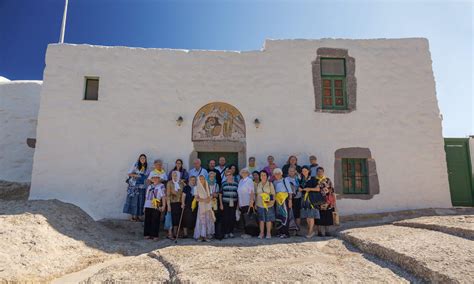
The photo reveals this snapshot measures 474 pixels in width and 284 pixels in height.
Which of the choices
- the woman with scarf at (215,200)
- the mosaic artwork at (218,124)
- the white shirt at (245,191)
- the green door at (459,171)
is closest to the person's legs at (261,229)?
the white shirt at (245,191)

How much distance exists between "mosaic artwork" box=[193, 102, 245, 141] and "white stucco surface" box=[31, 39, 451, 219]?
16 centimetres

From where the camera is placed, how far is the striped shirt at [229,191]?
600 cm

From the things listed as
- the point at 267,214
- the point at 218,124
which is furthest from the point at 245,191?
the point at 218,124

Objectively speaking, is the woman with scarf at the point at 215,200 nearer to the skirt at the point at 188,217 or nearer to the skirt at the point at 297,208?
the skirt at the point at 188,217

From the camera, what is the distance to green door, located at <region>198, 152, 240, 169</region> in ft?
24.7

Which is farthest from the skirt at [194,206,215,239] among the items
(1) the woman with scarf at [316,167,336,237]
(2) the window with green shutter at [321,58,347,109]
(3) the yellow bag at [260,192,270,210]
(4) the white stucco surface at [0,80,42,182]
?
(4) the white stucco surface at [0,80,42,182]

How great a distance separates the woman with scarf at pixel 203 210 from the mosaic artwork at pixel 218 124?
1.85 meters

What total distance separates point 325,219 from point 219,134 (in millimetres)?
3133

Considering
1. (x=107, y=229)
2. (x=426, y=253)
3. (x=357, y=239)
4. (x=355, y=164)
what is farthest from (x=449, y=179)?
(x=107, y=229)

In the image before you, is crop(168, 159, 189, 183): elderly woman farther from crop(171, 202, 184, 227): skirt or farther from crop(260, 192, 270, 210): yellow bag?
crop(260, 192, 270, 210): yellow bag

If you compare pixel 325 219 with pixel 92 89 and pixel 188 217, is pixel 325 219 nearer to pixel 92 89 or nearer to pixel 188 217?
pixel 188 217

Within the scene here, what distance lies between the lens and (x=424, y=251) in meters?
3.89

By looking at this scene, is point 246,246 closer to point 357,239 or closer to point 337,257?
point 337,257

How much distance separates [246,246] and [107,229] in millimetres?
3225
